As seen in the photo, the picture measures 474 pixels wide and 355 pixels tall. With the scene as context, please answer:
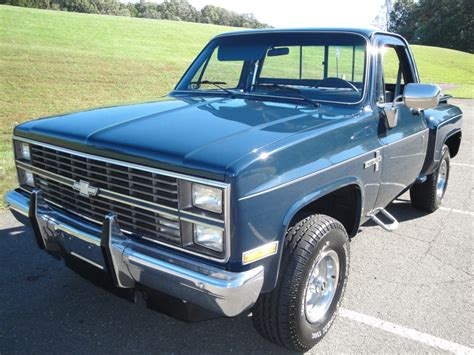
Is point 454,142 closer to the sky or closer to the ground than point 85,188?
closer to the ground

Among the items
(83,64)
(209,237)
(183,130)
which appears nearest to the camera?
(209,237)

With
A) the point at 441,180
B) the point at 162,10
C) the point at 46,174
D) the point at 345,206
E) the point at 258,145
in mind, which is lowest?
the point at 441,180

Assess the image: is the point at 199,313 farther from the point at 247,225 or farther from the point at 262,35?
the point at 262,35

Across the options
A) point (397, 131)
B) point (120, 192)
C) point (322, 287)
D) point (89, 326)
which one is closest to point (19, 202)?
point (89, 326)

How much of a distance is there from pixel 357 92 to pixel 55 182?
7.15 ft

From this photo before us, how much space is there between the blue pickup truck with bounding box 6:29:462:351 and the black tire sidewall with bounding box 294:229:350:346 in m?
0.01

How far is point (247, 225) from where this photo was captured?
2105mm

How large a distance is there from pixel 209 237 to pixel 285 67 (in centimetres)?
204

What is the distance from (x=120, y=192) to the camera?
2406 millimetres

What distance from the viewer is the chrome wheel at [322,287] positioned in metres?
2.74

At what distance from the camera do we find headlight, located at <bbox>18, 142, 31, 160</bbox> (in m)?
3.04

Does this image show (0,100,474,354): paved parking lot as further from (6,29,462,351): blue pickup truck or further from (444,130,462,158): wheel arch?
(444,130,462,158): wheel arch

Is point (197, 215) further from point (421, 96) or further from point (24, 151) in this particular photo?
point (421, 96)

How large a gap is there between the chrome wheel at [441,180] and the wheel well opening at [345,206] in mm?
2423
